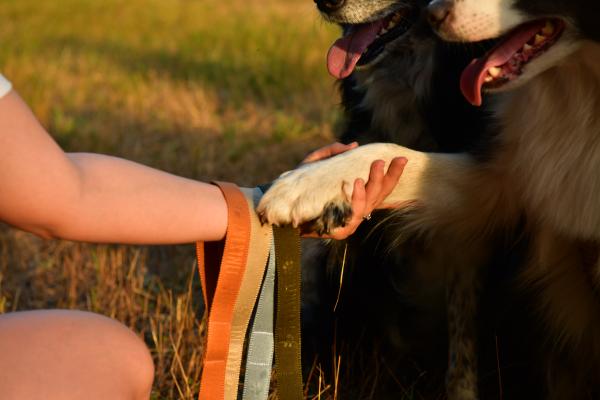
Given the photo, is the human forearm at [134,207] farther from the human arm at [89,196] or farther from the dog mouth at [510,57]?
the dog mouth at [510,57]

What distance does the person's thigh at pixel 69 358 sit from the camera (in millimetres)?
1570

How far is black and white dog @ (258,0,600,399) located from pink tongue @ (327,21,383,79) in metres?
0.71

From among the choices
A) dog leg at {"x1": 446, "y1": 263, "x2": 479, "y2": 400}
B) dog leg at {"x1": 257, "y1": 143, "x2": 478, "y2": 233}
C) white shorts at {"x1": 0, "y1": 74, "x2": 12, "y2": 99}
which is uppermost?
white shorts at {"x1": 0, "y1": 74, "x2": 12, "y2": 99}

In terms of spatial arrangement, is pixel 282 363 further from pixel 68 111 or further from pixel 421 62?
pixel 68 111

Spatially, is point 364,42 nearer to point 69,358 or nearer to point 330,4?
point 330,4

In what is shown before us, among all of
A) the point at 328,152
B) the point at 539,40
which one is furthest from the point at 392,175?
the point at 539,40

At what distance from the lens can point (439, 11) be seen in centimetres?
241

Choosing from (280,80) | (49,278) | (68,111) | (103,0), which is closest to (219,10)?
(103,0)

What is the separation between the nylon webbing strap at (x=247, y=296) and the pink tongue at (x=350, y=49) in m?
1.43

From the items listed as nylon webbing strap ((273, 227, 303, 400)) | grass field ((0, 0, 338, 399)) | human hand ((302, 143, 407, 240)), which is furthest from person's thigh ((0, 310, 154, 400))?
grass field ((0, 0, 338, 399))

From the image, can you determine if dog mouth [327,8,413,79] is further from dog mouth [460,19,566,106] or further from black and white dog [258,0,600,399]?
dog mouth [460,19,566,106]

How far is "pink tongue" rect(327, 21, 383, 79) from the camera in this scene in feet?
11.2

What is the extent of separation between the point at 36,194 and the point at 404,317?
6.42 ft

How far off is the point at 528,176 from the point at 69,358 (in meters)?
1.46
